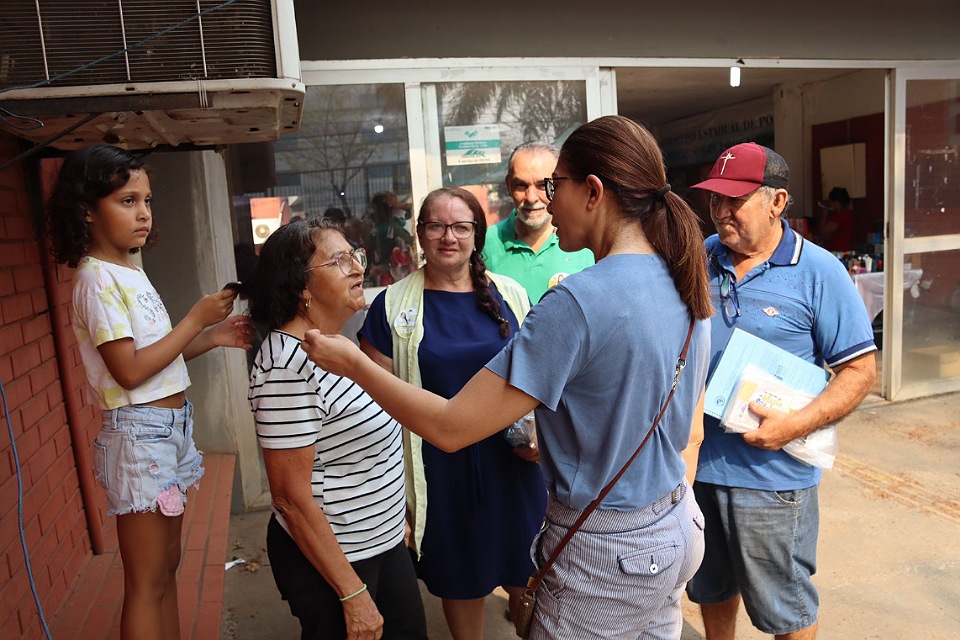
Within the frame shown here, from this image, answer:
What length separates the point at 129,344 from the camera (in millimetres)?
2037

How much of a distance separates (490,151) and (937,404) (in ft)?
14.6

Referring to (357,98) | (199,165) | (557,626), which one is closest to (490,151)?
(357,98)

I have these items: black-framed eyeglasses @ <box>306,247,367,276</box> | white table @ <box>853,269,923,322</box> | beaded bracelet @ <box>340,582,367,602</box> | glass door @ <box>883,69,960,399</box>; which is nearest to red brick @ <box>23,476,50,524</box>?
beaded bracelet @ <box>340,582,367,602</box>

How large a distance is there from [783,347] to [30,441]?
2.63m

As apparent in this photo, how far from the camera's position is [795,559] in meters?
2.42

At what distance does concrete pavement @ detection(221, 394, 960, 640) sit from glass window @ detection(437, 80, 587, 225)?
2449mm

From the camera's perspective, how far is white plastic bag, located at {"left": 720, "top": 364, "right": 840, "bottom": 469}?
2.30m

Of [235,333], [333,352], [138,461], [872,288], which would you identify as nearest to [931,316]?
[872,288]

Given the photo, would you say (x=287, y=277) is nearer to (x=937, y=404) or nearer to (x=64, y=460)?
(x=64, y=460)

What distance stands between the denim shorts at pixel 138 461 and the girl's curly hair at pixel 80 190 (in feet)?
1.62

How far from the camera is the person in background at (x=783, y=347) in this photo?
234 centimetres

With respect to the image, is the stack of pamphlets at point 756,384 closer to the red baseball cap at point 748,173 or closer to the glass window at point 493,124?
the red baseball cap at point 748,173

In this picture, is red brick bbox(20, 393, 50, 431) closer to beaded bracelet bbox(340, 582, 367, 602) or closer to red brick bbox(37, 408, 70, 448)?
red brick bbox(37, 408, 70, 448)

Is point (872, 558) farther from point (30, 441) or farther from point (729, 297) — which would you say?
point (30, 441)
